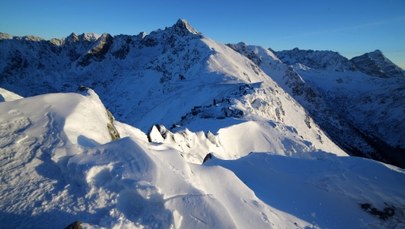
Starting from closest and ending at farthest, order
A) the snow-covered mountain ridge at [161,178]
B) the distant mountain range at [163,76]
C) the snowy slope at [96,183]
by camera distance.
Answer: the snowy slope at [96,183] → the snow-covered mountain ridge at [161,178] → the distant mountain range at [163,76]

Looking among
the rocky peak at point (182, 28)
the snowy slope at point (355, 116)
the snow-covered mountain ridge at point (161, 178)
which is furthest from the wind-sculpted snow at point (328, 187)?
the rocky peak at point (182, 28)

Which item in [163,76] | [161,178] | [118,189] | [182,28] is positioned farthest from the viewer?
[182,28]

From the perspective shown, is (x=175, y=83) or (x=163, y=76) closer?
(x=175, y=83)


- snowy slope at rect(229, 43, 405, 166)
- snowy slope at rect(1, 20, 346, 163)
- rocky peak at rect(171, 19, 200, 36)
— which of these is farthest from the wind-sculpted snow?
rocky peak at rect(171, 19, 200, 36)

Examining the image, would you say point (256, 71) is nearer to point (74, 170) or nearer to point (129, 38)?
point (129, 38)

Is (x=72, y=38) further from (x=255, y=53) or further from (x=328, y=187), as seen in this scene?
(x=328, y=187)

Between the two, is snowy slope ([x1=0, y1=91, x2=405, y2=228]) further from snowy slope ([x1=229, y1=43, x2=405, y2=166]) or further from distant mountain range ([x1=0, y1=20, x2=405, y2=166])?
snowy slope ([x1=229, y1=43, x2=405, y2=166])

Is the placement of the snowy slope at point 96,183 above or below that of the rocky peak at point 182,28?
below

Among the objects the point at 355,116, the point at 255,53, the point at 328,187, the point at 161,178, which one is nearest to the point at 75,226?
the point at 161,178

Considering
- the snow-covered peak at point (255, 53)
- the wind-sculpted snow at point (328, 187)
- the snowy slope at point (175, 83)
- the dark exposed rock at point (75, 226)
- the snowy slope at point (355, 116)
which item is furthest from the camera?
the snow-covered peak at point (255, 53)

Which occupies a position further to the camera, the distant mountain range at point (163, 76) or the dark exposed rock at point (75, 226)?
the distant mountain range at point (163, 76)

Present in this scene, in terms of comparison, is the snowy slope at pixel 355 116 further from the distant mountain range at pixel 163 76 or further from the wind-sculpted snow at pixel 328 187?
the wind-sculpted snow at pixel 328 187
